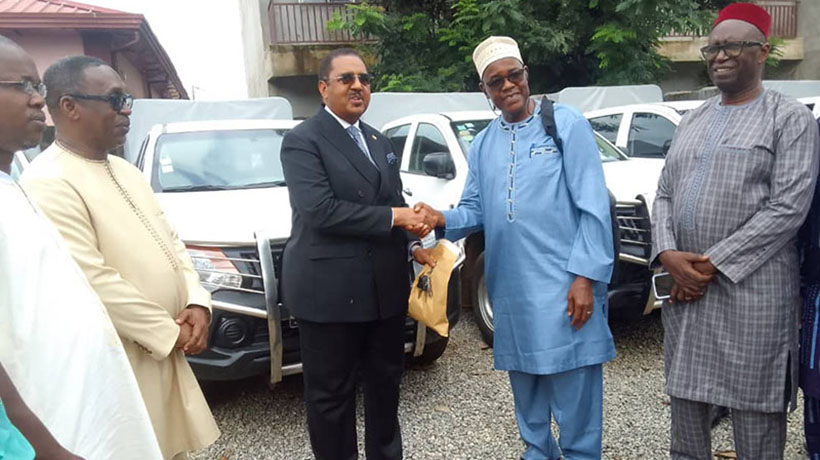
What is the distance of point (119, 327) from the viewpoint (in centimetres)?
186

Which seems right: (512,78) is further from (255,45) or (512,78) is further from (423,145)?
(255,45)

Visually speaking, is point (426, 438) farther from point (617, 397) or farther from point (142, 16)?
point (142, 16)

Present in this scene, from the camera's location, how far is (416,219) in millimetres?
2363

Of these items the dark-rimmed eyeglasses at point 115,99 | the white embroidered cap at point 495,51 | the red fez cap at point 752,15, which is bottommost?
the dark-rimmed eyeglasses at point 115,99

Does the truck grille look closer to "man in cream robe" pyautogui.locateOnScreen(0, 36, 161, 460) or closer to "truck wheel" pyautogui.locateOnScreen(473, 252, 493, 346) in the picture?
"truck wheel" pyautogui.locateOnScreen(473, 252, 493, 346)

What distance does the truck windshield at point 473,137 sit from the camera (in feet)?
17.3

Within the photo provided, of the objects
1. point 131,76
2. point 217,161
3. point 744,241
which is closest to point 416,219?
point 744,241

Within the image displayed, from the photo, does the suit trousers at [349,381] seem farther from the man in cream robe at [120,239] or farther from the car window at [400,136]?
the car window at [400,136]

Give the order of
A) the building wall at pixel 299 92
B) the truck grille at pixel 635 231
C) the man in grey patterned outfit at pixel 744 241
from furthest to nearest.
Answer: the building wall at pixel 299 92 → the truck grille at pixel 635 231 → the man in grey patterned outfit at pixel 744 241

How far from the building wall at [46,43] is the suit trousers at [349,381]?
10.8 metres

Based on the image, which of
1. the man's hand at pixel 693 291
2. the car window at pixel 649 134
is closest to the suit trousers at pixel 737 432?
the man's hand at pixel 693 291

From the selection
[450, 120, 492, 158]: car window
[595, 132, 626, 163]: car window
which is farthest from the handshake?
[595, 132, 626, 163]: car window

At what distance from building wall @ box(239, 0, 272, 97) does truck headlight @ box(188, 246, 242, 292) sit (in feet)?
38.8

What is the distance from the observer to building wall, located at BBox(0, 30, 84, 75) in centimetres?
1075
